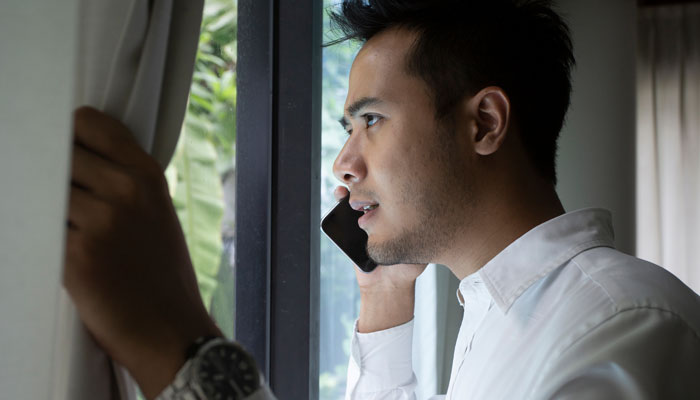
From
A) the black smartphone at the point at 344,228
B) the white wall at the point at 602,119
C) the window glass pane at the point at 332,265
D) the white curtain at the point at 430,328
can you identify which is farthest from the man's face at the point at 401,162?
the white wall at the point at 602,119

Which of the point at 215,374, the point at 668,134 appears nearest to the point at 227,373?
the point at 215,374

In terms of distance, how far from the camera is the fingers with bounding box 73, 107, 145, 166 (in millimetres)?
457

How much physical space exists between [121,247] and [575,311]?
1.85ft

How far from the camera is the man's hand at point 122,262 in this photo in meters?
0.44

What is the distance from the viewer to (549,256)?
34.2 inches

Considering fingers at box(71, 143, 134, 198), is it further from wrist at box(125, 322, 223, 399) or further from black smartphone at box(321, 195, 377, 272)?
black smartphone at box(321, 195, 377, 272)

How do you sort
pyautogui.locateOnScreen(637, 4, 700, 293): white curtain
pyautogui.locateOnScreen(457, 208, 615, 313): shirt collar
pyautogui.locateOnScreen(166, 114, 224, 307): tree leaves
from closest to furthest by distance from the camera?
pyautogui.locateOnScreen(457, 208, 615, 313): shirt collar < pyautogui.locateOnScreen(166, 114, 224, 307): tree leaves < pyautogui.locateOnScreen(637, 4, 700, 293): white curtain

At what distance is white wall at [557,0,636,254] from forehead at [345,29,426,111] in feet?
4.77

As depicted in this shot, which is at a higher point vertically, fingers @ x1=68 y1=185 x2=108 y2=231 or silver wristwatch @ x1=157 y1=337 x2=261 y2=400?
fingers @ x1=68 y1=185 x2=108 y2=231

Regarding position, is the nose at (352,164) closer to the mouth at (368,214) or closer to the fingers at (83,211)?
the mouth at (368,214)

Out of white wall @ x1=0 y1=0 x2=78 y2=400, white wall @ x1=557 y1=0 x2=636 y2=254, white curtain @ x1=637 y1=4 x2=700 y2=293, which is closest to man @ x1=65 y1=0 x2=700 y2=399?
white wall @ x1=0 y1=0 x2=78 y2=400

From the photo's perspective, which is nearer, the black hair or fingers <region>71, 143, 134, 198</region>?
fingers <region>71, 143, 134, 198</region>

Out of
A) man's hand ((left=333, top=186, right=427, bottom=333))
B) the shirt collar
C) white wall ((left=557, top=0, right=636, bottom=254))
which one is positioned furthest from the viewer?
white wall ((left=557, top=0, right=636, bottom=254))

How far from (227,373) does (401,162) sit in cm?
62
